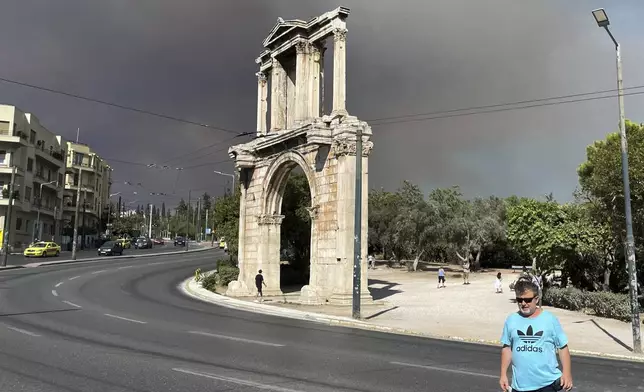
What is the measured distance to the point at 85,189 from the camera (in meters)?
82.7

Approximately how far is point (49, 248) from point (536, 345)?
187 ft

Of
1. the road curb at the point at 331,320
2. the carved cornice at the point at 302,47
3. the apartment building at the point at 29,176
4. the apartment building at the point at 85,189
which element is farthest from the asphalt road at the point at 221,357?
the apartment building at the point at 85,189

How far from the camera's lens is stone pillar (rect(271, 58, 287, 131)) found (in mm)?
30234

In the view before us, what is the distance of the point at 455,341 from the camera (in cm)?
1492

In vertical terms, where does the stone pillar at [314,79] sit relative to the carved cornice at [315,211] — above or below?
above

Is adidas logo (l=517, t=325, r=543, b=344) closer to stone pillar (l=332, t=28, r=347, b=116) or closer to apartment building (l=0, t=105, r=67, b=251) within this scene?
stone pillar (l=332, t=28, r=347, b=116)

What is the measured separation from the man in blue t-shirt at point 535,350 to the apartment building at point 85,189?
80.3 meters

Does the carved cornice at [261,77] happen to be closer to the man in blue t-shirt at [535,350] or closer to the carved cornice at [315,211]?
the carved cornice at [315,211]

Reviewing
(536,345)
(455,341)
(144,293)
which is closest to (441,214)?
(144,293)

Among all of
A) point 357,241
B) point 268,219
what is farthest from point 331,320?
point 268,219

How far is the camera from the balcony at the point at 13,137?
184 feet

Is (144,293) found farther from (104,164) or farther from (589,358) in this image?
(104,164)

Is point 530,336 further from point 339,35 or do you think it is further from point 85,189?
point 85,189

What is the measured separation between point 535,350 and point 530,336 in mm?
114
